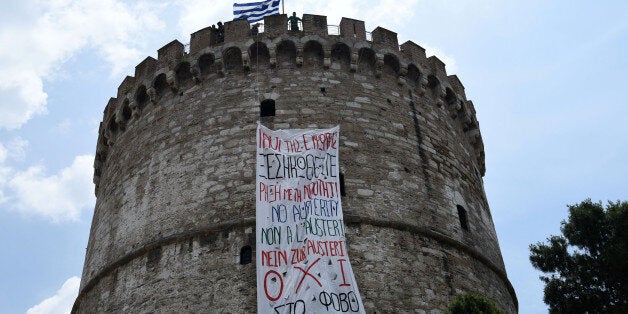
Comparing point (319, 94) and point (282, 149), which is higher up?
point (319, 94)

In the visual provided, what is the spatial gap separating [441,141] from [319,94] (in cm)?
235

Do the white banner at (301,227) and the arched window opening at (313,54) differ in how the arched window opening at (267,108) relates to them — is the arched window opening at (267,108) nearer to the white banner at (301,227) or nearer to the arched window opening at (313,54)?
the white banner at (301,227)

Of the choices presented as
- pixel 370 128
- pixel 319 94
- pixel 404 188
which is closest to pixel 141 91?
pixel 319 94

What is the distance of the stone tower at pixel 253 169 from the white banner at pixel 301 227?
0.81 feet

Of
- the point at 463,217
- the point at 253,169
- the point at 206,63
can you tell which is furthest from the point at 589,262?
the point at 206,63

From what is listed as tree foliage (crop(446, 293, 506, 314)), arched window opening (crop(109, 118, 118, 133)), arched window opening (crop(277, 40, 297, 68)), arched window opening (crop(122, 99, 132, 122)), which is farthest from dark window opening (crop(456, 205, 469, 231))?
arched window opening (crop(109, 118, 118, 133))

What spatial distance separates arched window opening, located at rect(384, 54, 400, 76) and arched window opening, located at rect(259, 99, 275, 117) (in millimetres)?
2358

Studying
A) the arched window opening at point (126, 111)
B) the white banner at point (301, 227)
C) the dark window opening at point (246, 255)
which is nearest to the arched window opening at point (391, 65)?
the white banner at point (301, 227)

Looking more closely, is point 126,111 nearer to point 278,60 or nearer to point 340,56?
point 278,60

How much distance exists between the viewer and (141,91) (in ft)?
42.1

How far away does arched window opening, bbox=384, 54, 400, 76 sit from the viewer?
12.5 m

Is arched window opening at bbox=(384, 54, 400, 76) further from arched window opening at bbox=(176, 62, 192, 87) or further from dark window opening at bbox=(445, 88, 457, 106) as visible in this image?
arched window opening at bbox=(176, 62, 192, 87)

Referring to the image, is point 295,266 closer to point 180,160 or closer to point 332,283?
point 332,283

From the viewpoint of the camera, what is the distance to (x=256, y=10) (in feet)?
44.8
